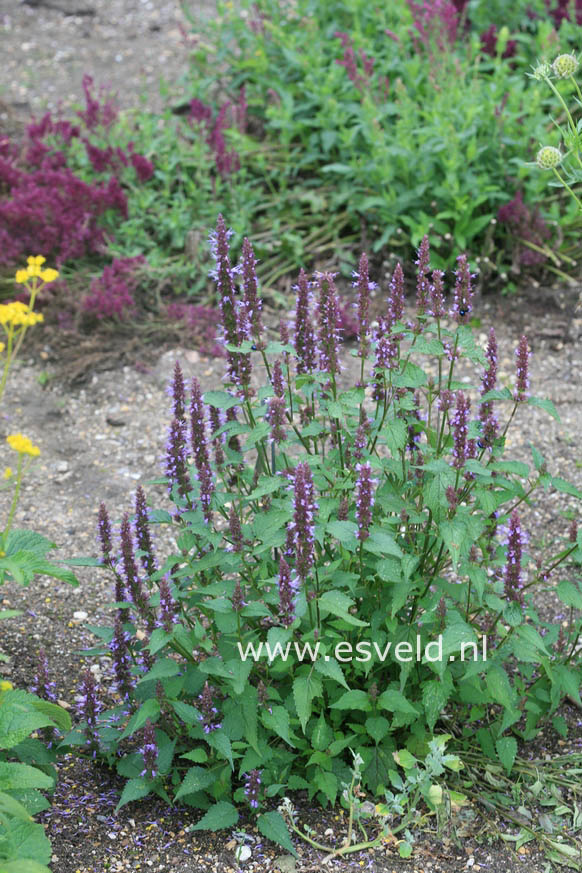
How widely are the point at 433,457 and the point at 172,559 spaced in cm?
75

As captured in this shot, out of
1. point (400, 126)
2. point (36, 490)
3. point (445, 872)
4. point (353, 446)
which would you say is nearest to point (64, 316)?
point (36, 490)

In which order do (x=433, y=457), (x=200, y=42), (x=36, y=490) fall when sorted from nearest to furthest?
(x=433, y=457)
(x=36, y=490)
(x=200, y=42)

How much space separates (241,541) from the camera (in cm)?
265

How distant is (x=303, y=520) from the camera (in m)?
2.39

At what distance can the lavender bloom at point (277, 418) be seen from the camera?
2557 millimetres

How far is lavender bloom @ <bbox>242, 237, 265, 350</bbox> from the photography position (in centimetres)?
265

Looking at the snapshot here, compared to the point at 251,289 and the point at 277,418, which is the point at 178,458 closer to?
the point at 277,418

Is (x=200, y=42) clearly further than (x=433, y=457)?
Yes

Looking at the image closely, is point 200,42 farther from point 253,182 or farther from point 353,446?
point 353,446

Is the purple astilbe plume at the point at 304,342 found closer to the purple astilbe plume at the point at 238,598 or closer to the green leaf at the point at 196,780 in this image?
the purple astilbe plume at the point at 238,598

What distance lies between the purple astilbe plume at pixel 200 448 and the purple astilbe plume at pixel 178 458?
5 centimetres

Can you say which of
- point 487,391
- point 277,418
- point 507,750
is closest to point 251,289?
point 277,418

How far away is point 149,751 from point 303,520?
809 millimetres

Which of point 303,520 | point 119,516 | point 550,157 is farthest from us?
point 119,516
